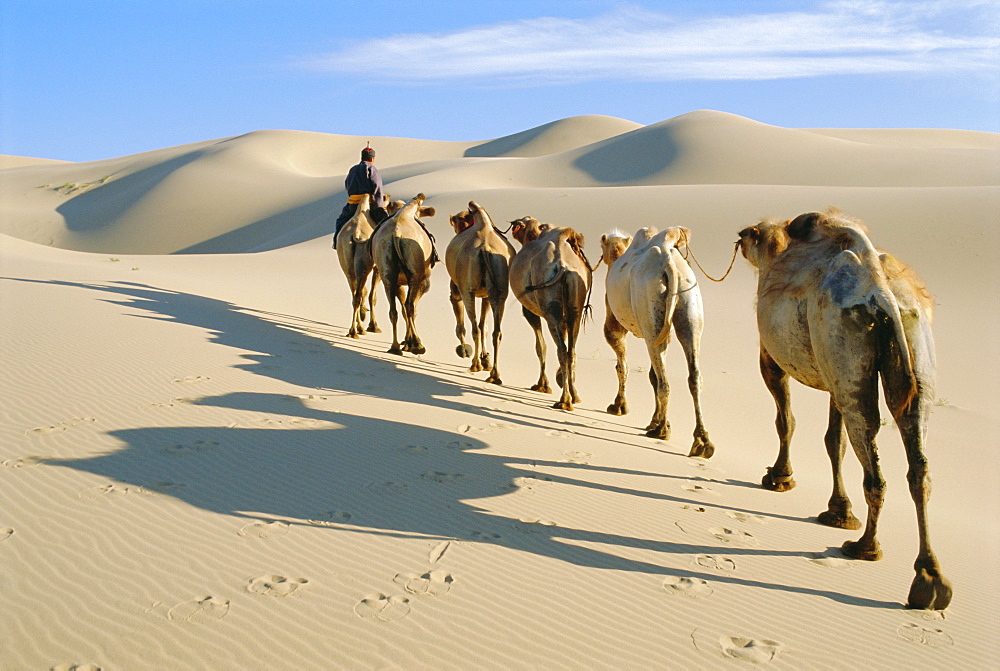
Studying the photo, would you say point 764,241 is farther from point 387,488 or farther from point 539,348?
point 539,348

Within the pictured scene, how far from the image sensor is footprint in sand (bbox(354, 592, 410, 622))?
143 inches

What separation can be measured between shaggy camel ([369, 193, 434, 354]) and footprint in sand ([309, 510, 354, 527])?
6212 millimetres

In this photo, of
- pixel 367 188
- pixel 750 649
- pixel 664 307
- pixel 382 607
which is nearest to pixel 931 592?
pixel 750 649

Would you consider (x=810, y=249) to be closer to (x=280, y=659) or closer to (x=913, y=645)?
(x=913, y=645)

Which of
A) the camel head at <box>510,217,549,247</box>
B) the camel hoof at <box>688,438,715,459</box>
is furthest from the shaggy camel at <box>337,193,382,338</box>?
the camel hoof at <box>688,438,715,459</box>

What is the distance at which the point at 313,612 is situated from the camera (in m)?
3.64

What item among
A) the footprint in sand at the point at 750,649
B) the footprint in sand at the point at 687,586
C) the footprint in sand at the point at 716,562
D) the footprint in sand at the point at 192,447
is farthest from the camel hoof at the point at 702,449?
the footprint in sand at the point at 192,447

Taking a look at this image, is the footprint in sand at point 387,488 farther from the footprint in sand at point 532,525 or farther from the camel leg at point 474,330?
the camel leg at point 474,330

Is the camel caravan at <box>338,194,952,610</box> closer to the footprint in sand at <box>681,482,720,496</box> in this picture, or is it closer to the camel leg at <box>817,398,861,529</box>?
the camel leg at <box>817,398,861,529</box>

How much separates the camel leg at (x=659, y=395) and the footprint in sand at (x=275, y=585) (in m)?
4.63

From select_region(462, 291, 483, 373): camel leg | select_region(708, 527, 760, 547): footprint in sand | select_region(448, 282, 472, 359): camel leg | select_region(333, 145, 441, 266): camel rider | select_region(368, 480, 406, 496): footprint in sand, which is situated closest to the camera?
select_region(708, 527, 760, 547): footprint in sand

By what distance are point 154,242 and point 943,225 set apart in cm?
4721

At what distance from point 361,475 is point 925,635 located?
375cm

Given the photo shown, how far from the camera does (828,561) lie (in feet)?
15.7
